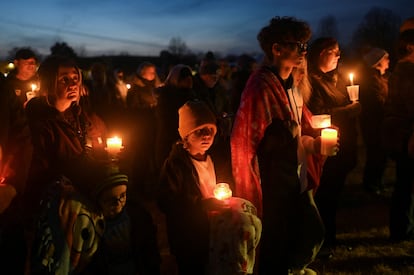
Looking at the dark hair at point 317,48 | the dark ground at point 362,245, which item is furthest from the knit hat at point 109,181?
the dark hair at point 317,48

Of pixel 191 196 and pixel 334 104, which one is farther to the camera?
pixel 334 104

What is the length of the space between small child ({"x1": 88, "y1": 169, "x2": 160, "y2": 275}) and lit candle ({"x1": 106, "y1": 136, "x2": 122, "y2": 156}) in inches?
5.8

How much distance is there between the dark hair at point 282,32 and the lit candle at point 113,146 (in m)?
1.32

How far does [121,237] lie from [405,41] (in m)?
3.51

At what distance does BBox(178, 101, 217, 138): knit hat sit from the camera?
11.1 ft

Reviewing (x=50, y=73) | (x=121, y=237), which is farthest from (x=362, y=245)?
(x=50, y=73)

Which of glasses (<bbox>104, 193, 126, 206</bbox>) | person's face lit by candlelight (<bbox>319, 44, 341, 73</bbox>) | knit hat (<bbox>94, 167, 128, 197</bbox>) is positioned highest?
person's face lit by candlelight (<bbox>319, 44, 341, 73</bbox>)

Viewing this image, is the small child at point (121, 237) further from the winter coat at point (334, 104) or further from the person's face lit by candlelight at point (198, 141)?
the winter coat at point (334, 104)

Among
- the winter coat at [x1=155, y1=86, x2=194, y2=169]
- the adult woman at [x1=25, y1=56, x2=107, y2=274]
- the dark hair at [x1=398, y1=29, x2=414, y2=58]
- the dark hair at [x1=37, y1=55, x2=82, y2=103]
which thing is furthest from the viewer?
→ the winter coat at [x1=155, y1=86, x2=194, y2=169]

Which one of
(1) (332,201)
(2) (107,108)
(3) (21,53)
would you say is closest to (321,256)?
(1) (332,201)

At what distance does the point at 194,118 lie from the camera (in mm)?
3383

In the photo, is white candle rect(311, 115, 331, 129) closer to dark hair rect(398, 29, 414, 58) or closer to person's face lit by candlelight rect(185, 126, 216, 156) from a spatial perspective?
person's face lit by candlelight rect(185, 126, 216, 156)

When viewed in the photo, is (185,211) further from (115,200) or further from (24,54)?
(24,54)

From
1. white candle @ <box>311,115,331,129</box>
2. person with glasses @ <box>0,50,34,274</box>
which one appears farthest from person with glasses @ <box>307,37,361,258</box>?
person with glasses @ <box>0,50,34,274</box>
